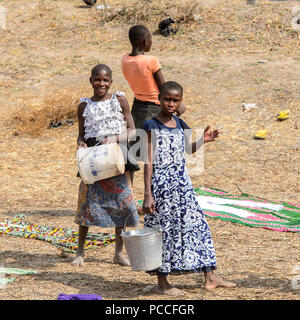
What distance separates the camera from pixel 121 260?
14.6 feet

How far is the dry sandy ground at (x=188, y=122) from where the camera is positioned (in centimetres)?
414

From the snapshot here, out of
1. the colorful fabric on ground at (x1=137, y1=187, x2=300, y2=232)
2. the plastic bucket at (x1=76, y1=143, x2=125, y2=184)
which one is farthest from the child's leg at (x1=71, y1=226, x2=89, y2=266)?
the colorful fabric on ground at (x1=137, y1=187, x2=300, y2=232)

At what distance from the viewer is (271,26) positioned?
38.2ft

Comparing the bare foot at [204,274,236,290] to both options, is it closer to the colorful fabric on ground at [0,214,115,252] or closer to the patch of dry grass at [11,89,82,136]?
the colorful fabric on ground at [0,214,115,252]

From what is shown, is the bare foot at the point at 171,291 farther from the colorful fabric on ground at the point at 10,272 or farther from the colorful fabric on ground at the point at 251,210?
the colorful fabric on ground at the point at 251,210

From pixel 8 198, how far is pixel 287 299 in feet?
13.1

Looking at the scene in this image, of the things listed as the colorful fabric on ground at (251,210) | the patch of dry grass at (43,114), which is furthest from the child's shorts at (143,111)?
the patch of dry grass at (43,114)

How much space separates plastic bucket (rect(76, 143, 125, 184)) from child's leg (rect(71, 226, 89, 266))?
0.61m

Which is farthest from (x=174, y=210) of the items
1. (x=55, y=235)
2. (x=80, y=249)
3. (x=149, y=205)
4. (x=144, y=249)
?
(x=55, y=235)

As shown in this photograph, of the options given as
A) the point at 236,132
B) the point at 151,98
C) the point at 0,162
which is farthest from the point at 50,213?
the point at 236,132

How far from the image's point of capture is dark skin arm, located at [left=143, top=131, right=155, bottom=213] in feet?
11.8
